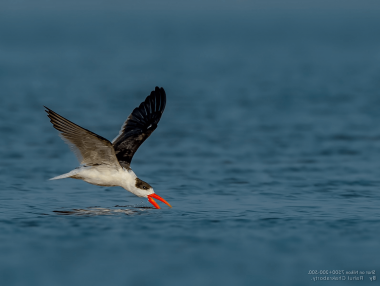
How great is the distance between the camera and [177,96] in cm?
2422

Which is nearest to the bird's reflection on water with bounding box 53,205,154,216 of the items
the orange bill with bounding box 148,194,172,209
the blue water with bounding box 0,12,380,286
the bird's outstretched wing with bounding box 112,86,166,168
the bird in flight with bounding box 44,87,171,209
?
the blue water with bounding box 0,12,380,286

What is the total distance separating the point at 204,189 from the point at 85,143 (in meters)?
2.91

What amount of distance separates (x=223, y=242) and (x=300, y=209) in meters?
2.26

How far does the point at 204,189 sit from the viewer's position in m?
11.8

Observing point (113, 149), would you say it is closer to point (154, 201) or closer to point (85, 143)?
point (85, 143)

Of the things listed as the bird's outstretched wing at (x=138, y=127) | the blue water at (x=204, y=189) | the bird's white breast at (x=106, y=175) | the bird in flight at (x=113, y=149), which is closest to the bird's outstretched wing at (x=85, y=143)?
the bird in flight at (x=113, y=149)

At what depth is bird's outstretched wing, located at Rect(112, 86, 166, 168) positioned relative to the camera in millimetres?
11133

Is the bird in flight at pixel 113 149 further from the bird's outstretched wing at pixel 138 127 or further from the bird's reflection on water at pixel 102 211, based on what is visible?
Answer: the bird's reflection on water at pixel 102 211

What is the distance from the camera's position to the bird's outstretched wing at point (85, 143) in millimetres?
9188

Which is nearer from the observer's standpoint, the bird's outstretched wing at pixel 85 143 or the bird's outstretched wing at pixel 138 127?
the bird's outstretched wing at pixel 85 143

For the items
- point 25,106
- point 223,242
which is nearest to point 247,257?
point 223,242

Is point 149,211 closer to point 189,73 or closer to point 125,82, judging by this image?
point 125,82

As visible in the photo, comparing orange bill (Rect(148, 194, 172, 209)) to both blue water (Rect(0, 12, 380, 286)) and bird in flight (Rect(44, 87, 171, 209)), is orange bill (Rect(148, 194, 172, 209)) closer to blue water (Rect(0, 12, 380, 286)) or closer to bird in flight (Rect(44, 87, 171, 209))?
bird in flight (Rect(44, 87, 171, 209))

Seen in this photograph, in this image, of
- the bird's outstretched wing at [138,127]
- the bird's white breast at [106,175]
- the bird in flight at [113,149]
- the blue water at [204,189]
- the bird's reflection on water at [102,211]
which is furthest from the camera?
the bird's outstretched wing at [138,127]
